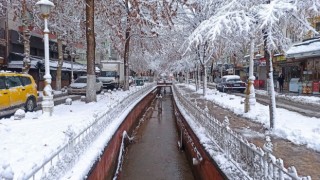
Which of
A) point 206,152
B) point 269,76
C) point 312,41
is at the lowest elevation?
point 206,152

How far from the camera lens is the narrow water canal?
37.4 feet

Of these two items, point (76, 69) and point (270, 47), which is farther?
point (76, 69)

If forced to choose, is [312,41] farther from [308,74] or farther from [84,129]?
[84,129]

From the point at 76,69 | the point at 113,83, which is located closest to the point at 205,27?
the point at 113,83

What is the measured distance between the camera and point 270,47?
9211 mm

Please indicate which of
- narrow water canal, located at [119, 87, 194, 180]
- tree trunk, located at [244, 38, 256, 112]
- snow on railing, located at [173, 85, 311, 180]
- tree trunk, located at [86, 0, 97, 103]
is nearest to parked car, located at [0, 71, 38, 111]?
tree trunk, located at [86, 0, 97, 103]

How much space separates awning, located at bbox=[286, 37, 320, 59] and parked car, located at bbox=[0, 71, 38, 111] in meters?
20.0

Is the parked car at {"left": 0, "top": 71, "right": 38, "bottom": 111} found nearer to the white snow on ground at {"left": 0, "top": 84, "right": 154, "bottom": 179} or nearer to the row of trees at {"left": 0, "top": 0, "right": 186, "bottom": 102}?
the row of trees at {"left": 0, "top": 0, "right": 186, "bottom": 102}

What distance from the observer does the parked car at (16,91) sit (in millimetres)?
14359

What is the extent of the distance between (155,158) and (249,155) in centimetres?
796

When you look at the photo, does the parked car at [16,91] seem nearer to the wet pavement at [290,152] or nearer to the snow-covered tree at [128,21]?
the snow-covered tree at [128,21]

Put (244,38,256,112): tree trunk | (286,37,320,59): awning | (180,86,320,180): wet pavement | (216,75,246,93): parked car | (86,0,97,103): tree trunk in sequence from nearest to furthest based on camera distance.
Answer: (180,86,320,180): wet pavement, (244,38,256,112): tree trunk, (86,0,97,103): tree trunk, (286,37,320,59): awning, (216,75,246,93): parked car

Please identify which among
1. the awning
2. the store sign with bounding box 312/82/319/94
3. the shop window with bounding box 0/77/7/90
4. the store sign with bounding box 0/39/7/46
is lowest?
the store sign with bounding box 312/82/319/94

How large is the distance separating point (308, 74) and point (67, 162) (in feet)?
104
